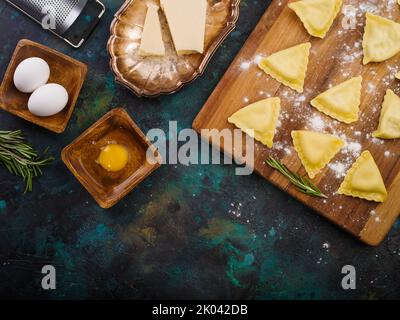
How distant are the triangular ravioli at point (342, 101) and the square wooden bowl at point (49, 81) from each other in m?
A: 1.21

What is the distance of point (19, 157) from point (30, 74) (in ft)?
1.53

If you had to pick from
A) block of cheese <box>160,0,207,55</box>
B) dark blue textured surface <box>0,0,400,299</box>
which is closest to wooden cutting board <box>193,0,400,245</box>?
dark blue textured surface <box>0,0,400,299</box>

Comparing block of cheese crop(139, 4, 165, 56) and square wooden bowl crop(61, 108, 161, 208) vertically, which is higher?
block of cheese crop(139, 4, 165, 56)

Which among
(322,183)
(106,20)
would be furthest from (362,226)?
(106,20)

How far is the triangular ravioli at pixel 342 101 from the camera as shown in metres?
2.11

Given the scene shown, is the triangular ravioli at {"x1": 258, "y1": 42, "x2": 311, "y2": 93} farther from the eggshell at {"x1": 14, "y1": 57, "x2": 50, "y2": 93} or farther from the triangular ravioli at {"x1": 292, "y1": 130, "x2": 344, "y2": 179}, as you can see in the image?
the eggshell at {"x1": 14, "y1": 57, "x2": 50, "y2": 93}

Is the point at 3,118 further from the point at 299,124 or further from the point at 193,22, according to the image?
the point at 299,124

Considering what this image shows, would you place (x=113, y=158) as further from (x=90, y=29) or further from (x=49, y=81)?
(x=90, y=29)

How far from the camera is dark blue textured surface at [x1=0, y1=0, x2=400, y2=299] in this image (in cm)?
222

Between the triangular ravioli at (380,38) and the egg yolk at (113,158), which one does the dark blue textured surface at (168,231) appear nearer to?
the egg yolk at (113,158)

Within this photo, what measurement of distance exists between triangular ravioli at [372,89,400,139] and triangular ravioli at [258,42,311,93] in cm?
44

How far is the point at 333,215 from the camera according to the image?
2.12 m

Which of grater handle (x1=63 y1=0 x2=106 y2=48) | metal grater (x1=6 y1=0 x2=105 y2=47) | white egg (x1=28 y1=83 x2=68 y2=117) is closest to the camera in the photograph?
white egg (x1=28 y1=83 x2=68 y2=117)

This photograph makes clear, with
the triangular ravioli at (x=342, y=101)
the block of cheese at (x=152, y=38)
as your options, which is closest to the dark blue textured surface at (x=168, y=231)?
the block of cheese at (x=152, y=38)
